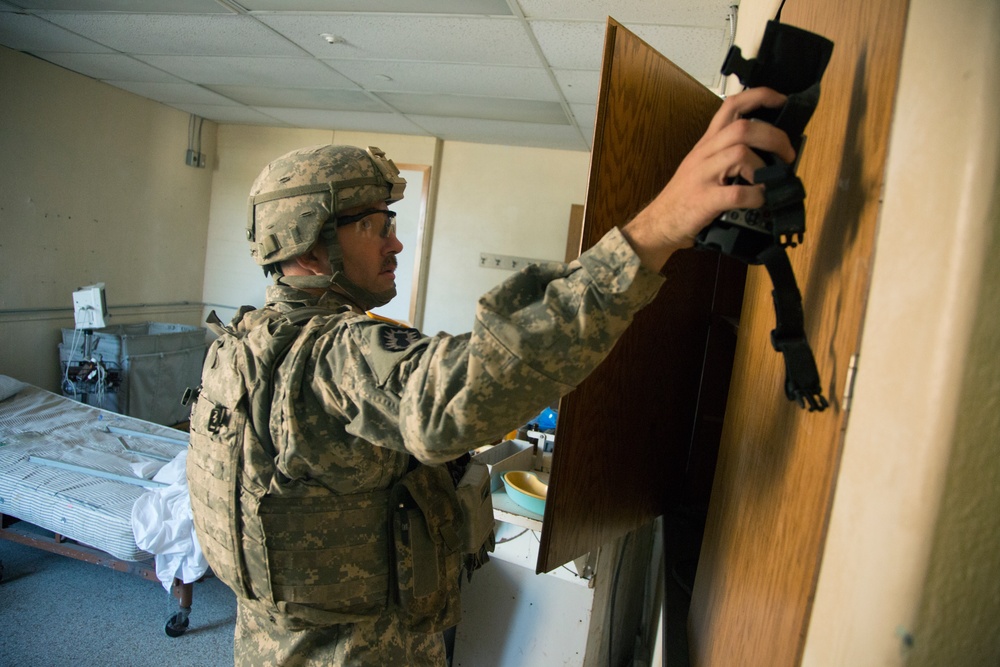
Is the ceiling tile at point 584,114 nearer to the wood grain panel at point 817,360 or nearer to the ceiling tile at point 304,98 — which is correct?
the ceiling tile at point 304,98

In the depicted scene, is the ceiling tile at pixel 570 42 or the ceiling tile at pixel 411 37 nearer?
the ceiling tile at pixel 570 42

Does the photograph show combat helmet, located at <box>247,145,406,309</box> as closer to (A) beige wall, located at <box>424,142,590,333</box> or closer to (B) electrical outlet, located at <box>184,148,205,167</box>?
(A) beige wall, located at <box>424,142,590,333</box>

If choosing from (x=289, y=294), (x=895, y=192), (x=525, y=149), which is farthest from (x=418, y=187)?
(x=895, y=192)

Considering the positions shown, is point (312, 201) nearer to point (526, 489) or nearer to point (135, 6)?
point (526, 489)

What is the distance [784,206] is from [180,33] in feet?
11.9

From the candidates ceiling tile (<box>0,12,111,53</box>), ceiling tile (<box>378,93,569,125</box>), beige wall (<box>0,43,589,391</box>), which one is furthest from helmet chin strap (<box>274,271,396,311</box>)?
beige wall (<box>0,43,589,391</box>)

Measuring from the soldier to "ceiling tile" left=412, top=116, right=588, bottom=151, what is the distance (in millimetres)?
3320

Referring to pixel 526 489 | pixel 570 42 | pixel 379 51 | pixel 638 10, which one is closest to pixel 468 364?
pixel 526 489

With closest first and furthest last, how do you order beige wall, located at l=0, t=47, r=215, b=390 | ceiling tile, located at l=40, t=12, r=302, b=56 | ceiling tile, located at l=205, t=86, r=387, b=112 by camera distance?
1. ceiling tile, located at l=40, t=12, r=302, b=56
2. beige wall, located at l=0, t=47, r=215, b=390
3. ceiling tile, located at l=205, t=86, r=387, b=112

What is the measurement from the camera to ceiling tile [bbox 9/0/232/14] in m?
2.68

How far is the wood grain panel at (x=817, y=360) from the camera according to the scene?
45 centimetres

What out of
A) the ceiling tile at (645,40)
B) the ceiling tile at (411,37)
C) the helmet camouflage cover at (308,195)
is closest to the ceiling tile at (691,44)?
the ceiling tile at (645,40)

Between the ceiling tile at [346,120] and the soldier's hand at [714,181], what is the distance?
433 cm

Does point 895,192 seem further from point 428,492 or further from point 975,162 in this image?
point 428,492
